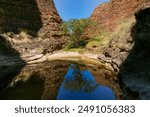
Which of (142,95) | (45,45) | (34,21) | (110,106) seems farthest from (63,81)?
(34,21)

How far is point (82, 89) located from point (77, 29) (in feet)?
62.0

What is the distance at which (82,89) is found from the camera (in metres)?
13.3

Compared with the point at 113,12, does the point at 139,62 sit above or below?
below

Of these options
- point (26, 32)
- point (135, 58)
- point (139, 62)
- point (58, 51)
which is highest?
point (26, 32)

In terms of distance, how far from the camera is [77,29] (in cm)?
3117

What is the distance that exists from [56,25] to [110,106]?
3030 cm

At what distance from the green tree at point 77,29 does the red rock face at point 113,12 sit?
3.67 m

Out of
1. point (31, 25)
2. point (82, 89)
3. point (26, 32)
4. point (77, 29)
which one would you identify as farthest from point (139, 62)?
point (31, 25)

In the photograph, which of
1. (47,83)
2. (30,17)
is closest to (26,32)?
(30,17)

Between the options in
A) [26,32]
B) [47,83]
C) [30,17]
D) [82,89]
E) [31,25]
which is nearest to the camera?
[82,89]

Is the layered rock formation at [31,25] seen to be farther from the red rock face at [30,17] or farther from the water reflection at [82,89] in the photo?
the water reflection at [82,89]

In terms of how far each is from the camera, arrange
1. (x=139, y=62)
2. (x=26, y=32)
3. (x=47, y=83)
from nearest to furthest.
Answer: (x=139, y=62), (x=47, y=83), (x=26, y=32)

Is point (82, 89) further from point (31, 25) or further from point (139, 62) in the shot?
point (31, 25)

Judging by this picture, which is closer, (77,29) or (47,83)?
(47,83)
